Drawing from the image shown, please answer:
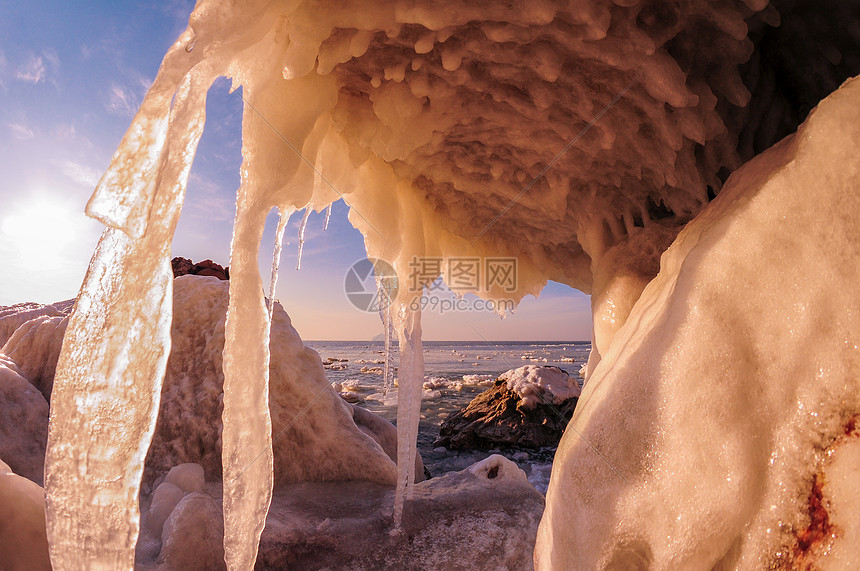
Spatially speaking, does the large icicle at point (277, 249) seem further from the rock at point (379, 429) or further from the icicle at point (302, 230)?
the rock at point (379, 429)

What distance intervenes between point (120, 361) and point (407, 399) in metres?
2.35

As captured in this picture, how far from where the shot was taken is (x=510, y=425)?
7133mm

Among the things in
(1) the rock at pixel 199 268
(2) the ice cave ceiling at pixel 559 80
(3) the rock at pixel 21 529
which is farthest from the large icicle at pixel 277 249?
(1) the rock at pixel 199 268

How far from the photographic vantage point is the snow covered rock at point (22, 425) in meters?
Answer: 3.67

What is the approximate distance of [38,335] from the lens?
4.87 metres

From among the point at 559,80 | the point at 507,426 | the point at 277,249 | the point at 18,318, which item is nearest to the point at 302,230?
the point at 277,249

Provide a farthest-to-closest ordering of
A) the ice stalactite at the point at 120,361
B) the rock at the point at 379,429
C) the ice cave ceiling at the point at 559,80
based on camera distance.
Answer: the rock at the point at 379,429 → the ice cave ceiling at the point at 559,80 → the ice stalactite at the point at 120,361

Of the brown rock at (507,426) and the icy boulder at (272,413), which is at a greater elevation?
the icy boulder at (272,413)

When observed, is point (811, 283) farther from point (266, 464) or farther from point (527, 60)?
point (266, 464)

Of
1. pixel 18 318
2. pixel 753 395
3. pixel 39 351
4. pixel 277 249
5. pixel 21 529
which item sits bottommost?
pixel 21 529

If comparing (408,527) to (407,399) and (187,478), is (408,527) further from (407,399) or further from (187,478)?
(187,478)

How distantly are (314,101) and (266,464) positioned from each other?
1.69 m

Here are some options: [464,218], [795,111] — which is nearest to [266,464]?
[464,218]

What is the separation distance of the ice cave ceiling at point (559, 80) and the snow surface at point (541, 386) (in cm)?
527
